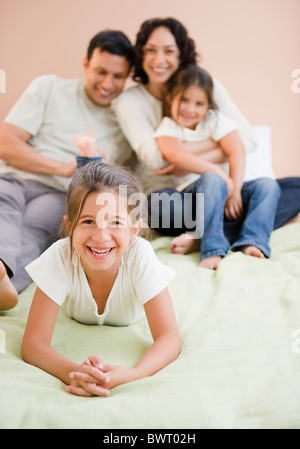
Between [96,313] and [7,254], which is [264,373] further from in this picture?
[7,254]

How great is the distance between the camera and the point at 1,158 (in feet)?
5.59

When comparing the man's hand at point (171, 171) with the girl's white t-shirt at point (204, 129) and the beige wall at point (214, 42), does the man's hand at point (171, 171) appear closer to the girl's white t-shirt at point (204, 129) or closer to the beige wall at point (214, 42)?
the girl's white t-shirt at point (204, 129)

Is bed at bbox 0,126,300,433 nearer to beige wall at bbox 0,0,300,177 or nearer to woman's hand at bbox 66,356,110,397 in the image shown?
woman's hand at bbox 66,356,110,397

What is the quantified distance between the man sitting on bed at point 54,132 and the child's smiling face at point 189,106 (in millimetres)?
241

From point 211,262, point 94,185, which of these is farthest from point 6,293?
point 211,262

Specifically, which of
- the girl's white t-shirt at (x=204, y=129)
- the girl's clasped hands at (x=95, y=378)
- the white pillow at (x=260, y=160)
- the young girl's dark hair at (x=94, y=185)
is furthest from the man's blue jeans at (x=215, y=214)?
the girl's clasped hands at (x=95, y=378)

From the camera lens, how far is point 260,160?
202 cm

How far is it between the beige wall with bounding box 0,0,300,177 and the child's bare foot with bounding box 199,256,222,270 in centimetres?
117

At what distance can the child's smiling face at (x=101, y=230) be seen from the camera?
877mm

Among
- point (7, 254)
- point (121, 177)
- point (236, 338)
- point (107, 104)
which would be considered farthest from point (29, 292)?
point (107, 104)

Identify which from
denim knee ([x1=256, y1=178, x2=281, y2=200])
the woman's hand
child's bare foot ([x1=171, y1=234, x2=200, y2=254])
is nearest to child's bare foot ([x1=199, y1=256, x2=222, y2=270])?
child's bare foot ([x1=171, y1=234, x2=200, y2=254])

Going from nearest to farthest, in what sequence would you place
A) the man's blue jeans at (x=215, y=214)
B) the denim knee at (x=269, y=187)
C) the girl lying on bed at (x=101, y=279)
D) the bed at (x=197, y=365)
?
1. the bed at (x=197, y=365)
2. the girl lying on bed at (x=101, y=279)
3. the man's blue jeans at (x=215, y=214)
4. the denim knee at (x=269, y=187)

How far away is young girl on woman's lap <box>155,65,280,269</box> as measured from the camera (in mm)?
1527
